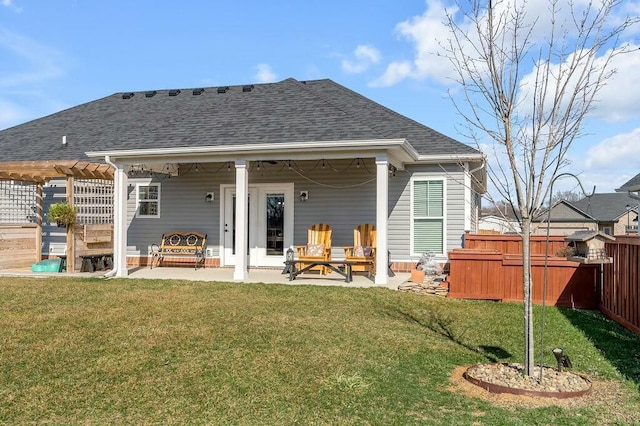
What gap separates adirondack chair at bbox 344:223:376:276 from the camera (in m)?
10.3

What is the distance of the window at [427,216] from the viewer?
11000 millimetres

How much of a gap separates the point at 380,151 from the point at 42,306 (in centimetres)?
583

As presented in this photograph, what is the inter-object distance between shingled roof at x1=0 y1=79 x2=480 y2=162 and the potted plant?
143 centimetres

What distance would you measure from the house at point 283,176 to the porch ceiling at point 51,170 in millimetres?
98

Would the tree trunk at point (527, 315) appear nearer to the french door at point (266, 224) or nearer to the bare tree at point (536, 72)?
the bare tree at point (536, 72)

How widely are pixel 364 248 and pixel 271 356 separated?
5.91m

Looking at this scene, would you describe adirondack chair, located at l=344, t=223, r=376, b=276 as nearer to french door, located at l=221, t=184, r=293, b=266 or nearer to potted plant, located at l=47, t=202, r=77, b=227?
french door, located at l=221, t=184, r=293, b=266

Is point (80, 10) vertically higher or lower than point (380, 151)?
higher

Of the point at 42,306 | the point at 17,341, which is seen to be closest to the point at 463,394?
the point at 17,341

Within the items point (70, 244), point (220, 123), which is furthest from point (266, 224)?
point (70, 244)

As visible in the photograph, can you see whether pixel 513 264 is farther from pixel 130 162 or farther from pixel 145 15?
pixel 145 15

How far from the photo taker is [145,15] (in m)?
11.7

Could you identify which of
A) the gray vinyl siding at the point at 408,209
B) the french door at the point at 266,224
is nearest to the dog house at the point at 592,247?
the gray vinyl siding at the point at 408,209

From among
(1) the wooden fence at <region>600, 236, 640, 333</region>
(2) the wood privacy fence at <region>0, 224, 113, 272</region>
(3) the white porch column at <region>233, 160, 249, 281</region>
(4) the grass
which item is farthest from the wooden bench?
(1) the wooden fence at <region>600, 236, 640, 333</region>
